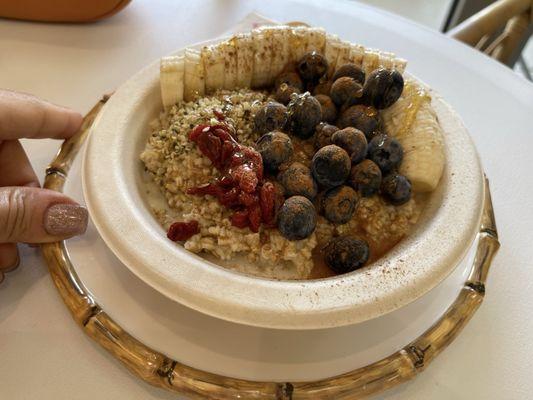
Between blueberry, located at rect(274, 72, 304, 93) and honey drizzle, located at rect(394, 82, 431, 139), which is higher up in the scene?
honey drizzle, located at rect(394, 82, 431, 139)

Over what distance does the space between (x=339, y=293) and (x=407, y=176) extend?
38 centimetres

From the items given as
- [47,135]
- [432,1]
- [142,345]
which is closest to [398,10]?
[432,1]

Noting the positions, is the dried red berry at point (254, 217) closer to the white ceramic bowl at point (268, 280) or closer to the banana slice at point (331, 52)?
the white ceramic bowl at point (268, 280)

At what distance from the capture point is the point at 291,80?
1.16 metres

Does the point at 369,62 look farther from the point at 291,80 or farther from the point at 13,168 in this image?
the point at 13,168

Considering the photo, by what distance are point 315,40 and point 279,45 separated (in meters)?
0.09

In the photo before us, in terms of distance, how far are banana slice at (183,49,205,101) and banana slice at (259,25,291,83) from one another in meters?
0.19

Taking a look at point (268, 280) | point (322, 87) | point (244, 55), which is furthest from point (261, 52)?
point (268, 280)

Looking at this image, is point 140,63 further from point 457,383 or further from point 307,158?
point 457,383

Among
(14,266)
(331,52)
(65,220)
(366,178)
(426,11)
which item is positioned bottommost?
(426,11)

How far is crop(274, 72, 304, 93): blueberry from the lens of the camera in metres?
1.16

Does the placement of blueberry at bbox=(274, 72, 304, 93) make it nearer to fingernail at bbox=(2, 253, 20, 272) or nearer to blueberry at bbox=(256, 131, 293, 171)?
blueberry at bbox=(256, 131, 293, 171)

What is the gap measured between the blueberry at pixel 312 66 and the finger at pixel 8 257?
77 centimetres

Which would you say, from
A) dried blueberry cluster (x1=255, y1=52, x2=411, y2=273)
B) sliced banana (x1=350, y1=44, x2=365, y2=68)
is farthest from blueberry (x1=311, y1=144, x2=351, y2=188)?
sliced banana (x1=350, y1=44, x2=365, y2=68)
